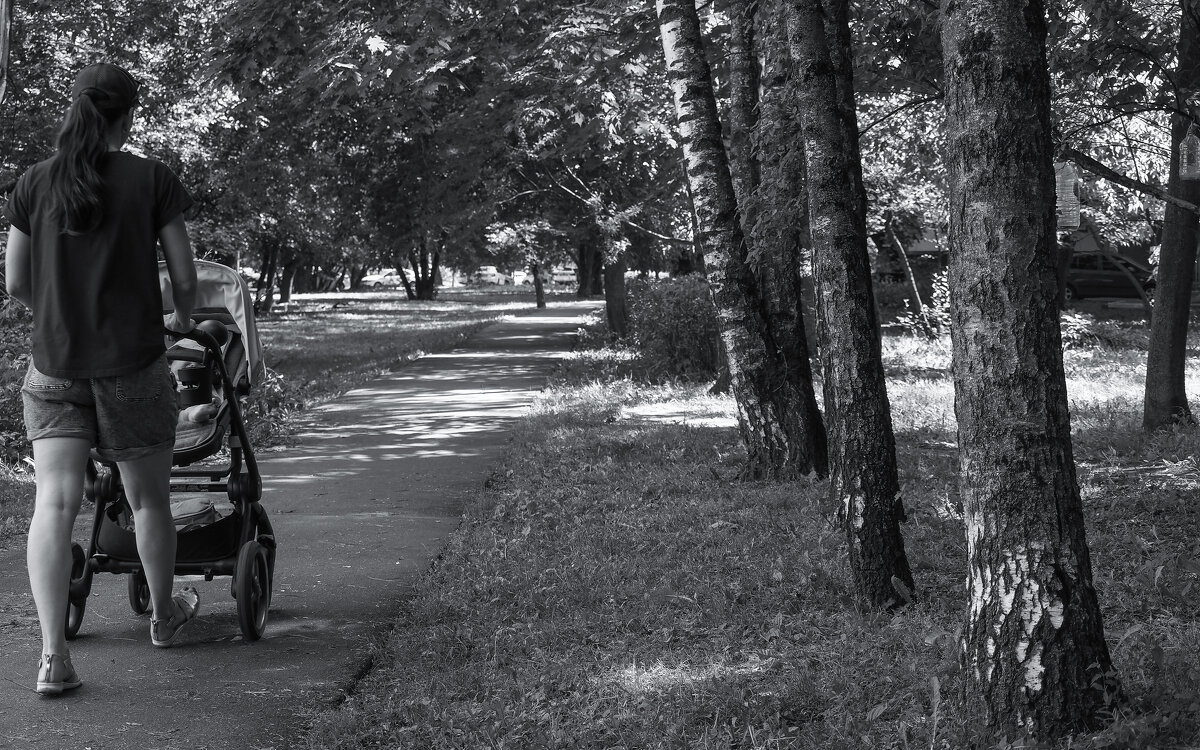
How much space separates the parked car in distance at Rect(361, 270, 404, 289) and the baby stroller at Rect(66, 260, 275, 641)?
3251 inches

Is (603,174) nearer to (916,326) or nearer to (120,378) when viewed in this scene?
(916,326)

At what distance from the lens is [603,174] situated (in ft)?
64.3

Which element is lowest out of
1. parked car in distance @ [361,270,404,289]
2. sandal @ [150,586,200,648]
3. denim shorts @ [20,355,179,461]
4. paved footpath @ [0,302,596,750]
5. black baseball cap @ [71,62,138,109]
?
paved footpath @ [0,302,596,750]

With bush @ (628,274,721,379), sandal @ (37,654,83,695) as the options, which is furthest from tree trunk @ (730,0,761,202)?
bush @ (628,274,721,379)

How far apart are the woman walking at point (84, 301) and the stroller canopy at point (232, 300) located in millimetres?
920

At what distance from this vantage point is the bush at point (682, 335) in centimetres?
1531

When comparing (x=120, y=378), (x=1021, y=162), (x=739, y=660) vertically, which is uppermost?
(x=1021, y=162)

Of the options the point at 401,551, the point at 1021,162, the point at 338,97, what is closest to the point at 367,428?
the point at 338,97

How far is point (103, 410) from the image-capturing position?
13.1 feet

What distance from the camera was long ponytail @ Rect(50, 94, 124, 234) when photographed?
3.88 meters

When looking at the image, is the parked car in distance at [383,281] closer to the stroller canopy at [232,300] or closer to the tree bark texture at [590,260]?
the tree bark texture at [590,260]

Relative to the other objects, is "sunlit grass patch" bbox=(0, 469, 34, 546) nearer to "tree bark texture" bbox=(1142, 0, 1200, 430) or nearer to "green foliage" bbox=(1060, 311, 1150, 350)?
"tree bark texture" bbox=(1142, 0, 1200, 430)

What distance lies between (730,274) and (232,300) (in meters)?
3.90

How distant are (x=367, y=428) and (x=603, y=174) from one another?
926cm
